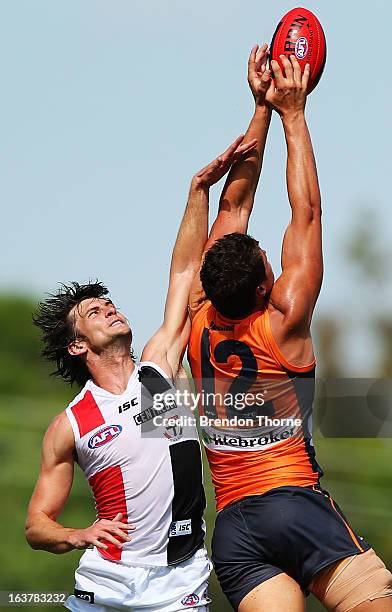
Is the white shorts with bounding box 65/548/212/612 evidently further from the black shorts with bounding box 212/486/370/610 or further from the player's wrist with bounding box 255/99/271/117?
the player's wrist with bounding box 255/99/271/117

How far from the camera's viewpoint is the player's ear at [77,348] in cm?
653

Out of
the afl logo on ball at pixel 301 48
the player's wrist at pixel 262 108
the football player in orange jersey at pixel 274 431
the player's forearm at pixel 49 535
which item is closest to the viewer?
the football player in orange jersey at pixel 274 431

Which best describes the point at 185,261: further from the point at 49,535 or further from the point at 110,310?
the point at 49,535

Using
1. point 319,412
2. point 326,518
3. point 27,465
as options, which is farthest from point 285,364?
point 27,465

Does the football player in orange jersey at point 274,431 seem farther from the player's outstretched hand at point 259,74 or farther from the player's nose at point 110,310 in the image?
the player's nose at point 110,310

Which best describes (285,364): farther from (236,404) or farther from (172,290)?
(172,290)

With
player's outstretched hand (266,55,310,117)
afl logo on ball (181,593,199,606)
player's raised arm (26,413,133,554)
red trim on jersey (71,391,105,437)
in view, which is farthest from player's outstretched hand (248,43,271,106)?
afl logo on ball (181,593,199,606)

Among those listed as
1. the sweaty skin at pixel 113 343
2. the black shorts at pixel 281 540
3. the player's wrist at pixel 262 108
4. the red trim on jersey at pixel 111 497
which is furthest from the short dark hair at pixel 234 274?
the red trim on jersey at pixel 111 497

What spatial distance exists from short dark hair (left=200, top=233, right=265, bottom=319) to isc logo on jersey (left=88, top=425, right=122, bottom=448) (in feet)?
3.33

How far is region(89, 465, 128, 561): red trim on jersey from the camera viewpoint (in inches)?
246

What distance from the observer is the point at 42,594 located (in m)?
12.6

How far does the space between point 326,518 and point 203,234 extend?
1.84 metres

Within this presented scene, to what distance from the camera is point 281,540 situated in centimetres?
561

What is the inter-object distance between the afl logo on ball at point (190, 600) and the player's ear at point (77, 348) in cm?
153
